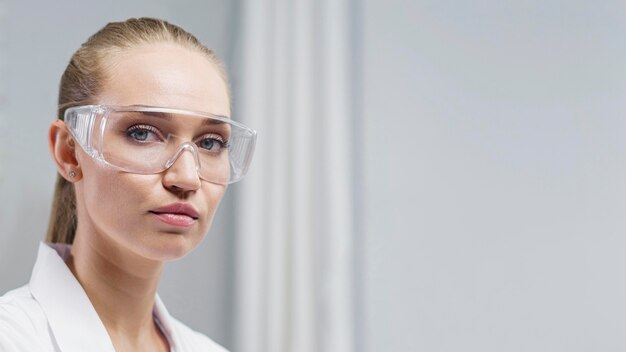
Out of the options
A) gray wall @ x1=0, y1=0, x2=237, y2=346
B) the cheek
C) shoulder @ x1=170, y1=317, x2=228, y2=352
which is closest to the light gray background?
gray wall @ x1=0, y1=0, x2=237, y2=346

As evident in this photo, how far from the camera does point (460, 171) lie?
55.6 inches

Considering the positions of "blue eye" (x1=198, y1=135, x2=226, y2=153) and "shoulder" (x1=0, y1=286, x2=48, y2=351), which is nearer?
"shoulder" (x1=0, y1=286, x2=48, y2=351)

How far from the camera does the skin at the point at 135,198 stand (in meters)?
0.96

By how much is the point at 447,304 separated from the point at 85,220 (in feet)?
2.42

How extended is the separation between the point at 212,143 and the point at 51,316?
0.34m

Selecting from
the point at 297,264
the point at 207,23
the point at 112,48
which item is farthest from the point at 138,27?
the point at 297,264

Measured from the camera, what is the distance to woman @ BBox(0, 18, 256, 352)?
0.96m

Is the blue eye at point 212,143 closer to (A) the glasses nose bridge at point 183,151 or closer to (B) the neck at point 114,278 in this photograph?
(A) the glasses nose bridge at point 183,151

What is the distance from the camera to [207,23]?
158 centimetres

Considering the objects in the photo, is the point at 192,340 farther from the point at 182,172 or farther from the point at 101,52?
the point at 101,52

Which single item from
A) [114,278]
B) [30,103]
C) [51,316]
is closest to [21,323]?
[51,316]

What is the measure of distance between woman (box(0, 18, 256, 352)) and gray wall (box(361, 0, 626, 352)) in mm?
481

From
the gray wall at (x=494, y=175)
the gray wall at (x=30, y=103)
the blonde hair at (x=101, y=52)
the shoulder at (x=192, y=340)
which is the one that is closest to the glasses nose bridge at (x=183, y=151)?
the blonde hair at (x=101, y=52)

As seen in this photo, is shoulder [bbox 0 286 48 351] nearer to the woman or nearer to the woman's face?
the woman
